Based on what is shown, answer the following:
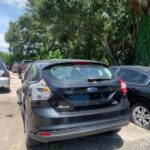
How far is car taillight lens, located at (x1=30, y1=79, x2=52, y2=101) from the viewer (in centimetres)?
447

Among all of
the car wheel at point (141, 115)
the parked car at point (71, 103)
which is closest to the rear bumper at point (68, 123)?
the parked car at point (71, 103)

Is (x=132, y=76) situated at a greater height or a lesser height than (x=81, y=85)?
lesser

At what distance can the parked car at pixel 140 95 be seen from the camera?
21.1 feet

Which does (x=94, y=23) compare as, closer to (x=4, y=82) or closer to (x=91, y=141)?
(x=4, y=82)

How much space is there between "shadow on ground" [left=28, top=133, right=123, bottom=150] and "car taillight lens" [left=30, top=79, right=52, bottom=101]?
1.18 m

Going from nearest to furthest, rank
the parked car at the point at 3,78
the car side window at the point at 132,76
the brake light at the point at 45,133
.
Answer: the brake light at the point at 45,133, the car side window at the point at 132,76, the parked car at the point at 3,78

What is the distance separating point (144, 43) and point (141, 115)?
11.6 meters

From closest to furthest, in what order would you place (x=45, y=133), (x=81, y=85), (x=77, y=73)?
(x=45, y=133)
(x=81, y=85)
(x=77, y=73)

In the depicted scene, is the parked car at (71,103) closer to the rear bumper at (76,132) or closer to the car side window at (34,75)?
the rear bumper at (76,132)

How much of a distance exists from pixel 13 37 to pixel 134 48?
2923cm

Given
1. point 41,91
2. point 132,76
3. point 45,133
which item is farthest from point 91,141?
point 132,76

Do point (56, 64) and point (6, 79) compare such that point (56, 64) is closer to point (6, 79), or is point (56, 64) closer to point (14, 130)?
point (14, 130)

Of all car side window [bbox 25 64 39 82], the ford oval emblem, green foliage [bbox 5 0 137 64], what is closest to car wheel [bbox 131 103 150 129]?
the ford oval emblem

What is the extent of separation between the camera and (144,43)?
1739 cm
